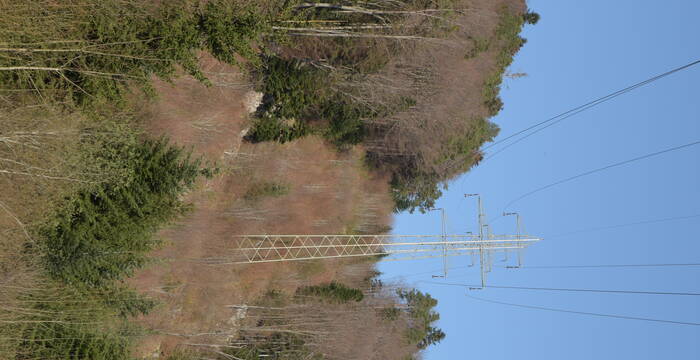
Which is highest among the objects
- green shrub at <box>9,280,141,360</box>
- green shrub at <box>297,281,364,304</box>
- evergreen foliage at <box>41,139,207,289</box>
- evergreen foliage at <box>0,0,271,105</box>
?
evergreen foliage at <box>0,0,271,105</box>

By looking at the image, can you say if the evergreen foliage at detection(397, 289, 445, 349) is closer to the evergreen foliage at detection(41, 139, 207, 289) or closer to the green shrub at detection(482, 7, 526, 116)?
the green shrub at detection(482, 7, 526, 116)

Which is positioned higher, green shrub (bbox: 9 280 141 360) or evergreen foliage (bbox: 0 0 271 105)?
evergreen foliage (bbox: 0 0 271 105)

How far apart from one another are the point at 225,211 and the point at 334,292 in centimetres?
843

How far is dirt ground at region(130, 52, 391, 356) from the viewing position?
23203 mm

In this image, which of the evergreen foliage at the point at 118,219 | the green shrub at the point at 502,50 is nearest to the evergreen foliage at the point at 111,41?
the evergreen foliage at the point at 118,219

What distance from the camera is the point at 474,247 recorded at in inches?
1180

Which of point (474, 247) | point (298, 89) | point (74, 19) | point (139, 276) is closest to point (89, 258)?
point (139, 276)

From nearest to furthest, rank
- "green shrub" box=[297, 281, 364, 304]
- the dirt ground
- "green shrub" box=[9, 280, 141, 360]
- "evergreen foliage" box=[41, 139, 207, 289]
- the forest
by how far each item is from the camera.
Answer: the forest
"green shrub" box=[9, 280, 141, 360]
"evergreen foliage" box=[41, 139, 207, 289]
the dirt ground
"green shrub" box=[297, 281, 364, 304]

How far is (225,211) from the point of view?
26531 millimetres

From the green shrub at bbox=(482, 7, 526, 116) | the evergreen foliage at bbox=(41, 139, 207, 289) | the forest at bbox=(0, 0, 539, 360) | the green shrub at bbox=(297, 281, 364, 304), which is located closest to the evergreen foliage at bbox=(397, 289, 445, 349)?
the forest at bbox=(0, 0, 539, 360)

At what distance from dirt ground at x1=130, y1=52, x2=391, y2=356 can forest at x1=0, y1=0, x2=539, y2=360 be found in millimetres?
77

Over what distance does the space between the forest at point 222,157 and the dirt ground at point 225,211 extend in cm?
8

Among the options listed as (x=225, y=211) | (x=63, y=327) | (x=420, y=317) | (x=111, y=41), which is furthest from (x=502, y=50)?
(x=63, y=327)

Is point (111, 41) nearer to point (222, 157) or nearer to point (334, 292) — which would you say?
point (222, 157)
